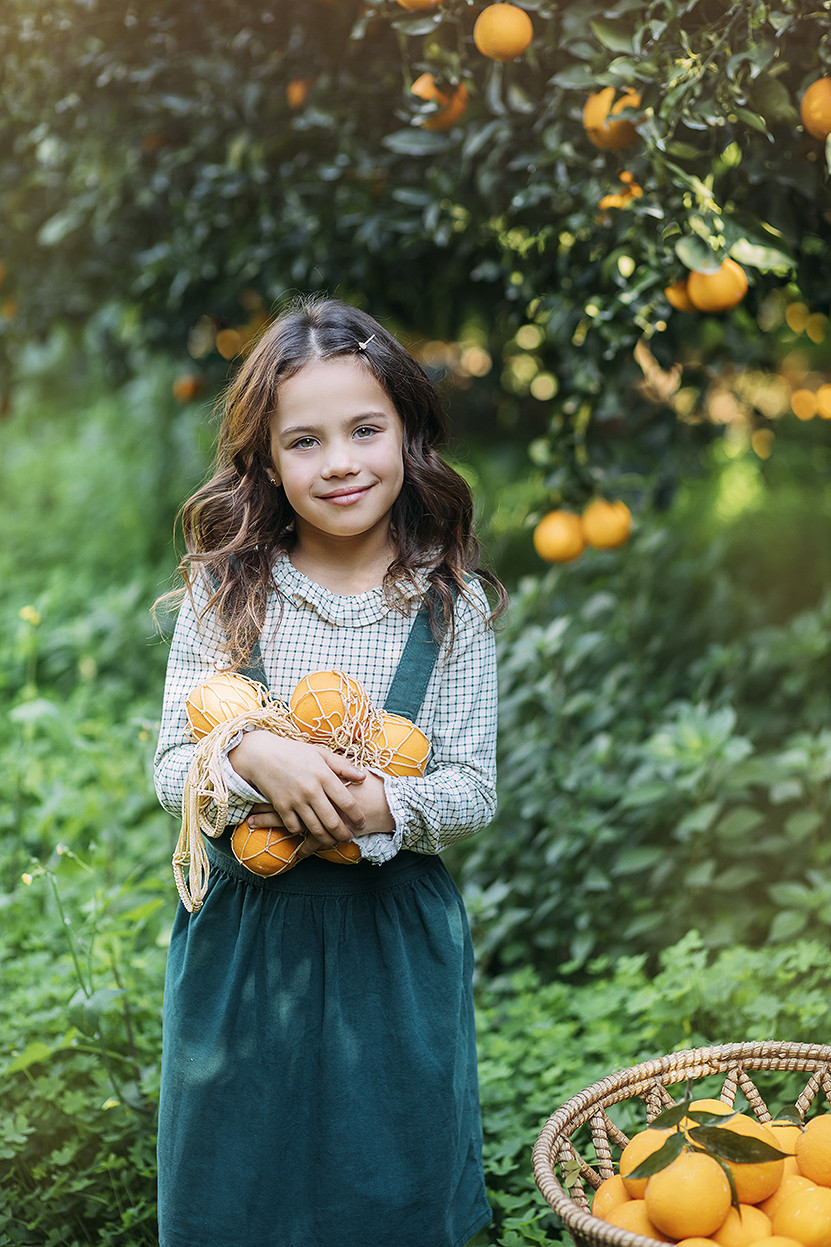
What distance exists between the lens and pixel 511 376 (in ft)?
13.4

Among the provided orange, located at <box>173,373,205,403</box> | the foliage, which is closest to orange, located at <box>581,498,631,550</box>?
the foliage

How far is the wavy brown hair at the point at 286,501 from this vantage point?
5.07 ft

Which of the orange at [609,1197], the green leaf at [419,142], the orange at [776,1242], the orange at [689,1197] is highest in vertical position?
the green leaf at [419,142]

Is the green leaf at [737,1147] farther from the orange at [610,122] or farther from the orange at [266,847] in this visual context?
the orange at [610,122]

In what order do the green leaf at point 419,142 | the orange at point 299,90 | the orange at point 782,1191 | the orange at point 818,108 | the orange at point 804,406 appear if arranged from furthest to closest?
Answer: the orange at point 804,406, the orange at point 299,90, the green leaf at point 419,142, the orange at point 818,108, the orange at point 782,1191

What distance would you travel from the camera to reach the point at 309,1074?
1.46 meters

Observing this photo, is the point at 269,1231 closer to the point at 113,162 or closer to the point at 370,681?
the point at 370,681

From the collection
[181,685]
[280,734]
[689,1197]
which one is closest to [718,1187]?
[689,1197]

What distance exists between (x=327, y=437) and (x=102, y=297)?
2745 mm

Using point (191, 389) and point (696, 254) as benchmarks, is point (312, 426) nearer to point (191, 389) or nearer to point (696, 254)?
point (696, 254)

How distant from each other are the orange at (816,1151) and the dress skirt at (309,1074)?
1.49 ft

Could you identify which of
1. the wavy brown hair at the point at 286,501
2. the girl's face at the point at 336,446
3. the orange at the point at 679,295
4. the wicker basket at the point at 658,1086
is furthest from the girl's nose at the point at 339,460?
the orange at the point at 679,295

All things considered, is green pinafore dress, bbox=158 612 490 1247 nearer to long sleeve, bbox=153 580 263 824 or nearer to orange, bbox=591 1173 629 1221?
long sleeve, bbox=153 580 263 824

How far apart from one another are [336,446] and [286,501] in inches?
8.6
